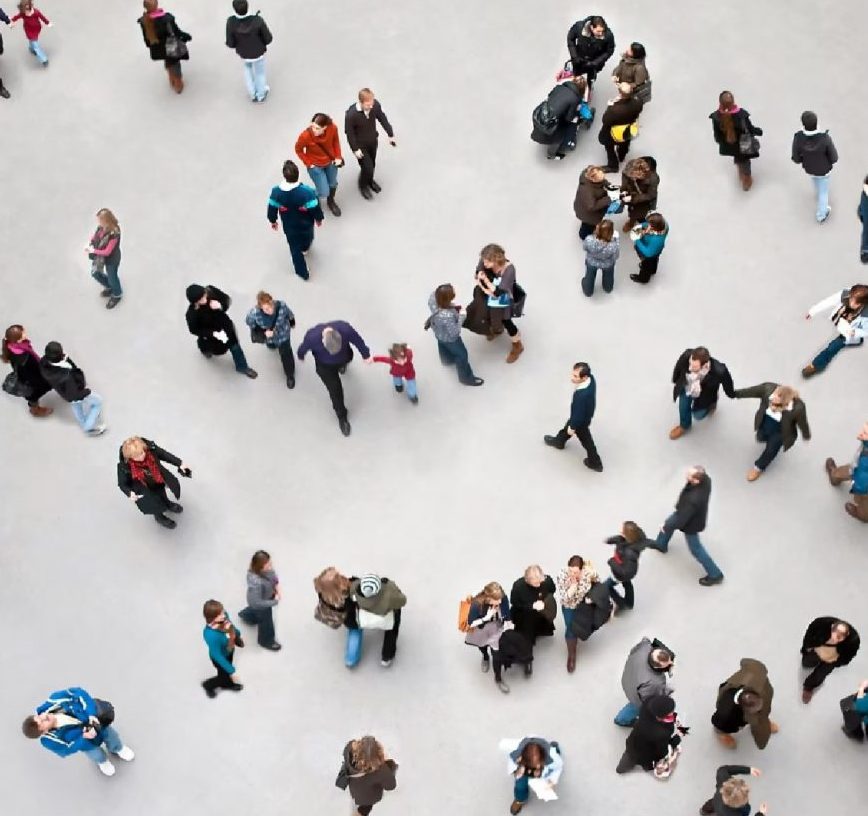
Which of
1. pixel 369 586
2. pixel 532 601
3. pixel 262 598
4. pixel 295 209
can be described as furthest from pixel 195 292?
pixel 532 601

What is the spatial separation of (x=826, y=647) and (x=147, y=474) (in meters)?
6.45

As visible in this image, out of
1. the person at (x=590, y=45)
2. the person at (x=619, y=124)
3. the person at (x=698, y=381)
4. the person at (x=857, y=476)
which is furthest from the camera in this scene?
the person at (x=590, y=45)

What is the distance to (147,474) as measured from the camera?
13375 mm

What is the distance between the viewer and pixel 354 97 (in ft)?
58.5

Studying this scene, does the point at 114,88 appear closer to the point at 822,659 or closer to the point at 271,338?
the point at 271,338

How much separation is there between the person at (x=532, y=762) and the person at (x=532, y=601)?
1.08 m

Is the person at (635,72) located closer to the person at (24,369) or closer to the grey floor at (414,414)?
the grey floor at (414,414)

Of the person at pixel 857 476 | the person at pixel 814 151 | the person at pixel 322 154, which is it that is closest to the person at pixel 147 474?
the person at pixel 322 154

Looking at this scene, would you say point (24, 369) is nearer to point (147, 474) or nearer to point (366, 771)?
point (147, 474)

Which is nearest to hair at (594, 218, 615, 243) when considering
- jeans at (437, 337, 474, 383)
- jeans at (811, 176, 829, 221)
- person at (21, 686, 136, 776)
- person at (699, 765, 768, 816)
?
jeans at (437, 337, 474, 383)

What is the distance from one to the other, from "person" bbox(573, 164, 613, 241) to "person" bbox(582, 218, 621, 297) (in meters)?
0.16

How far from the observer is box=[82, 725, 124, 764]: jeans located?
12.1 metres

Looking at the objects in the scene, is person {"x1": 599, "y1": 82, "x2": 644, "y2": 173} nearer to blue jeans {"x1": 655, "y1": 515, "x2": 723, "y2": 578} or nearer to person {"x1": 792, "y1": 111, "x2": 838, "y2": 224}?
person {"x1": 792, "y1": 111, "x2": 838, "y2": 224}

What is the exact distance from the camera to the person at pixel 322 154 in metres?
15.7
